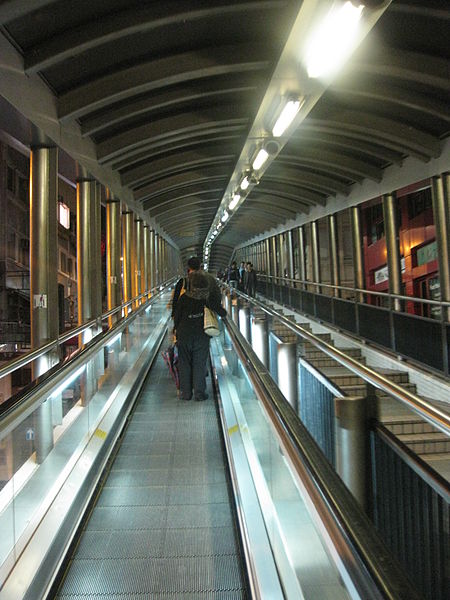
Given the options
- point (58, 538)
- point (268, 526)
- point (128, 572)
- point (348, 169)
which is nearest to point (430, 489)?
point (268, 526)

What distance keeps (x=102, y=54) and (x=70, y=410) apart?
3.15 m

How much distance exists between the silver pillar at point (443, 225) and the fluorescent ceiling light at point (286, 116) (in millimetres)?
2340

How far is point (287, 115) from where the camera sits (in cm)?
514

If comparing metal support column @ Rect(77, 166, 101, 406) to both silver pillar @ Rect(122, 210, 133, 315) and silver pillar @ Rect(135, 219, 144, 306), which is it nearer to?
silver pillar @ Rect(122, 210, 133, 315)

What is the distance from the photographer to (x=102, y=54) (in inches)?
173

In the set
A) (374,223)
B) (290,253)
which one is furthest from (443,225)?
(374,223)

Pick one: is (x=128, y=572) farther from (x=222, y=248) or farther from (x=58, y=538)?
(x=222, y=248)

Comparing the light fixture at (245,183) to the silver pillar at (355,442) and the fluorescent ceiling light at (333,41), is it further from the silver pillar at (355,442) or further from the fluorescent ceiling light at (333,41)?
the silver pillar at (355,442)

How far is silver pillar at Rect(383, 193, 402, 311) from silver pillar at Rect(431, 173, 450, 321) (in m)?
1.44

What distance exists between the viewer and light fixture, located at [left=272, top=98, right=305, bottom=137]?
4848 millimetres

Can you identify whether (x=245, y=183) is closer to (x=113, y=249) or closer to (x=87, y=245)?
(x=113, y=249)

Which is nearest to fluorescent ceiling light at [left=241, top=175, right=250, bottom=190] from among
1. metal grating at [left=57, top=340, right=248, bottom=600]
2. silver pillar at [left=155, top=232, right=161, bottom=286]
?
metal grating at [left=57, top=340, right=248, bottom=600]

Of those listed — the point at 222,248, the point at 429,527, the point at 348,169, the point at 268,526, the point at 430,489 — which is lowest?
the point at 268,526

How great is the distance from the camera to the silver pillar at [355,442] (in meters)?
1.92
